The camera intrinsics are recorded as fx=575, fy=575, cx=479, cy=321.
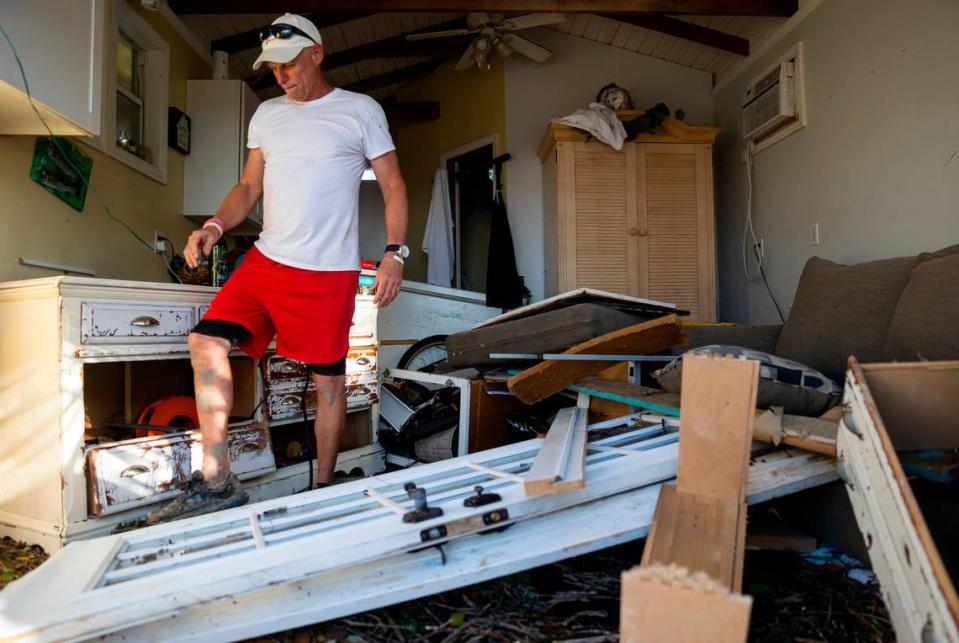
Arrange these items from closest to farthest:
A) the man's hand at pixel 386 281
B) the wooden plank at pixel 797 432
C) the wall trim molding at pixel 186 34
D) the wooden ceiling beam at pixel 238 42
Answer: the wooden plank at pixel 797 432
the man's hand at pixel 386 281
the wall trim molding at pixel 186 34
the wooden ceiling beam at pixel 238 42

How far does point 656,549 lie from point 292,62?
5.72ft

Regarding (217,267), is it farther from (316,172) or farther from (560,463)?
(560,463)

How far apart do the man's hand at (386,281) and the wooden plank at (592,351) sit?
0.57 m

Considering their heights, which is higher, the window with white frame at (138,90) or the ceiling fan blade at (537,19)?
the ceiling fan blade at (537,19)

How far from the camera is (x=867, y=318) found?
1.98m

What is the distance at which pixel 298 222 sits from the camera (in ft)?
5.87

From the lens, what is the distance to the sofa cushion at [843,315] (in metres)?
1.95

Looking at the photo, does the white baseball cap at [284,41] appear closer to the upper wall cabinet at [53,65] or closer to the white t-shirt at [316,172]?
the white t-shirt at [316,172]

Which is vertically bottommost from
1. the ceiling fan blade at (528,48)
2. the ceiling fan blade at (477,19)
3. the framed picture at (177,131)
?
the framed picture at (177,131)

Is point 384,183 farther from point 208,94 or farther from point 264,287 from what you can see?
point 208,94

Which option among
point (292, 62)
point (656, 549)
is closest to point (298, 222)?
point (292, 62)

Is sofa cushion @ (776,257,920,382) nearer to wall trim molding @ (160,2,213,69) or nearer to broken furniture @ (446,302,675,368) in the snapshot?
broken furniture @ (446,302,675,368)

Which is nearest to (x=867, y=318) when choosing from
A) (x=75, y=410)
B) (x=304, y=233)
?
(x=304, y=233)

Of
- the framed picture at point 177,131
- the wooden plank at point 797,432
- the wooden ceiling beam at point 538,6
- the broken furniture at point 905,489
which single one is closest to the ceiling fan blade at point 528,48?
the wooden ceiling beam at point 538,6
